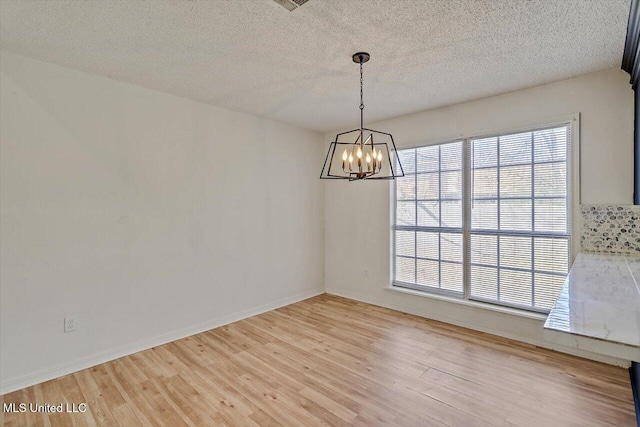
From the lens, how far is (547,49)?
8.13 ft

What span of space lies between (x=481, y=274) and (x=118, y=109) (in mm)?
4265

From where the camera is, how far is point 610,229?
2.66m

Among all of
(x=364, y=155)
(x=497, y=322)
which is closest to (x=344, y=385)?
(x=364, y=155)

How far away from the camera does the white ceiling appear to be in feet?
6.49

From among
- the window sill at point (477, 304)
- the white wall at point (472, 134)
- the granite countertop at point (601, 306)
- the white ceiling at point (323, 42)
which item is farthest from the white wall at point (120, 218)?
the granite countertop at point (601, 306)

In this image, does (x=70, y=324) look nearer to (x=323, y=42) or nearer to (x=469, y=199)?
(x=323, y=42)

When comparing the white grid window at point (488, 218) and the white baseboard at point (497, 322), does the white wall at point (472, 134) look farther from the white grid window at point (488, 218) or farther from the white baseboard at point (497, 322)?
the white grid window at point (488, 218)

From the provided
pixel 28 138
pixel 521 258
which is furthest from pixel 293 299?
pixel 28 138

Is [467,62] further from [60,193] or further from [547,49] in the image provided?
[60,193]

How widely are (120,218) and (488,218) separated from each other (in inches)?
155

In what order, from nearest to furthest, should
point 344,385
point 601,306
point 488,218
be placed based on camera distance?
point 601,306 → point 344,385 → point 488,218

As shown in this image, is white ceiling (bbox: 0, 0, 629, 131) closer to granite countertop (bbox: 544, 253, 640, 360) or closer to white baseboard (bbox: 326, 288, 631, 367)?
granite countertop (bbox: 544, 253, 640, 360)

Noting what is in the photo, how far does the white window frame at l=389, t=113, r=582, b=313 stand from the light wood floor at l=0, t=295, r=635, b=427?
430 millimetres

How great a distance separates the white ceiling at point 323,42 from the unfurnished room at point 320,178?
2 cm
